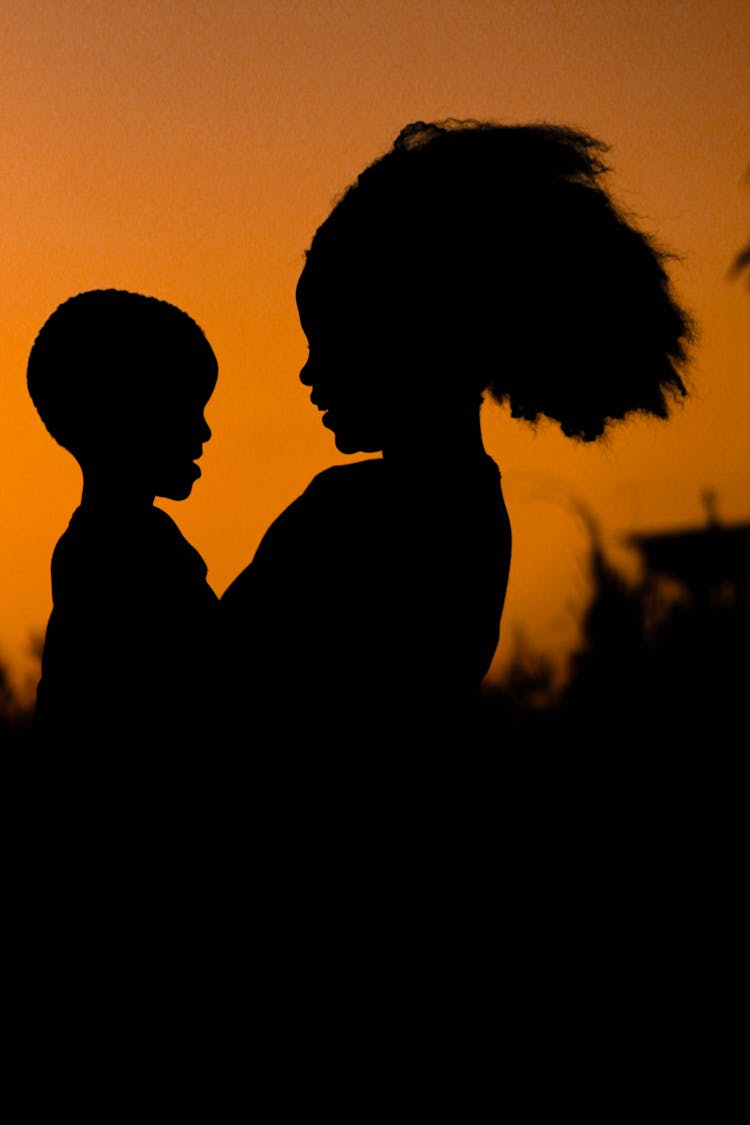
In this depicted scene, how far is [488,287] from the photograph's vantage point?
2.03m

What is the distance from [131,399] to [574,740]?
25.6 ft

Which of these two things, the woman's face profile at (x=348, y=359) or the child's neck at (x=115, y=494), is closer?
the woman's face profile at (x=348, y=359)

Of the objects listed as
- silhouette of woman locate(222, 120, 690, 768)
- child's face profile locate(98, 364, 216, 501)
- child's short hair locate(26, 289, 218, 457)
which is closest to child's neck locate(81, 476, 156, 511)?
child's face profile locate(98, 364, 216, 501)

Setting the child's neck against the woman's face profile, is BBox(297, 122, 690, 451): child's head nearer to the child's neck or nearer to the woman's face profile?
the woman's face profile

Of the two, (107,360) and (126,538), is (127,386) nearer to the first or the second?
(107,360)

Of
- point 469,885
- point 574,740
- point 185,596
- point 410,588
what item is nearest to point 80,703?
point 185,596

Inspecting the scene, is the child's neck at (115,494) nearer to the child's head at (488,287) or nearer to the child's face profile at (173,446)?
the child's face profile at (173,446)

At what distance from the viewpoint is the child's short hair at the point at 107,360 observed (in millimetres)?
2373

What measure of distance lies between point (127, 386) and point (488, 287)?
795mm

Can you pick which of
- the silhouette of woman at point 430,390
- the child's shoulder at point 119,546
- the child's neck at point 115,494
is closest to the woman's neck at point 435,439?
the silhouette of woman at point 430,390

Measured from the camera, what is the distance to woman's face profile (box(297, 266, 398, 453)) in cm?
196

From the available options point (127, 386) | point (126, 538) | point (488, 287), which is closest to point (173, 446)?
point (127, 386)

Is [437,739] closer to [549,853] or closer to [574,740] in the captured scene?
[549,853]

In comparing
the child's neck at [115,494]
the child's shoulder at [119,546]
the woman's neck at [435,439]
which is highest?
the woman's neck at [435,439]
